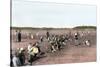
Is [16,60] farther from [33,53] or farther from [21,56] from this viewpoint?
[33,53]

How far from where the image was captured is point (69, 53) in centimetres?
230

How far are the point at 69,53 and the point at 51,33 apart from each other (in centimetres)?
32

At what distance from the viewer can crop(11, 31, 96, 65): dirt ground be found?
217 centimetres

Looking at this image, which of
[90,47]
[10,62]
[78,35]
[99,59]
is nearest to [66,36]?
[78,35]

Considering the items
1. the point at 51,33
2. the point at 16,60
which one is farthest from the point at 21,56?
the point at 51,33

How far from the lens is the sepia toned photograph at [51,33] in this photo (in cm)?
211

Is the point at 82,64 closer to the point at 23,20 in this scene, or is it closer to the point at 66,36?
the point at 66,36

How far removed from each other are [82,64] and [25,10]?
935mm

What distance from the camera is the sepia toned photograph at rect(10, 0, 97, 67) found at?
83.2 inches

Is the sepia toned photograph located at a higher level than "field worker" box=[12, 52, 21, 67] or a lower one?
higher

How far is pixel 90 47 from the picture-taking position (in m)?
2.40

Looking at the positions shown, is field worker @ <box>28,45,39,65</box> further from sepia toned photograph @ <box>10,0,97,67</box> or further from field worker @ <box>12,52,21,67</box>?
field worker @ <box>12,52,21,67</box>

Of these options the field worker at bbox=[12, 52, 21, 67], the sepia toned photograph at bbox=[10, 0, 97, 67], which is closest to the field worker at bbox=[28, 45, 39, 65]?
the sepia toned photograph at bbox=[10, 0, 97, 67]

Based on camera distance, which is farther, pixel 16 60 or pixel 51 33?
pixel 51 33
